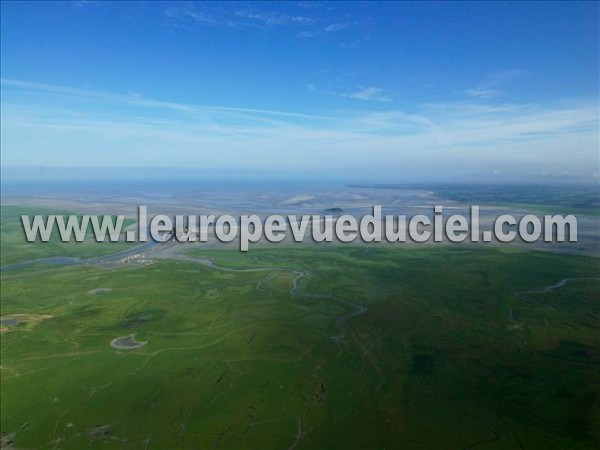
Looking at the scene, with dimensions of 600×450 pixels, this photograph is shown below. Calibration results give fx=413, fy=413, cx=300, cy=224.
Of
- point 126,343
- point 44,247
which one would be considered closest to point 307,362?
point 126,343

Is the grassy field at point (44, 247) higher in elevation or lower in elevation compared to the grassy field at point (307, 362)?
higher

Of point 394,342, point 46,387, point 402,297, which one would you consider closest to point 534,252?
point 402,297

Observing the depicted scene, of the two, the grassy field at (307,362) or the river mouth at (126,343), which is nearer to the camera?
the grassy field at (307,362)

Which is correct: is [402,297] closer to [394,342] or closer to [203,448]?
[394,342]

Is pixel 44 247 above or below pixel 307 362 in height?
above

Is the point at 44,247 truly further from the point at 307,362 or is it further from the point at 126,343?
the point at 307,362

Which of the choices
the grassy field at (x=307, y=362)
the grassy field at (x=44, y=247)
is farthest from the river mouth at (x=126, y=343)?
the grassy field at (x=44, y=247)

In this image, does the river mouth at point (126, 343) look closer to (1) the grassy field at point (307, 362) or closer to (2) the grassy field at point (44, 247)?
(1) the grassy field at point (307, 362)

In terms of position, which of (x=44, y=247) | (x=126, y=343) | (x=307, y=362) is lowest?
(x=307, y=362)
